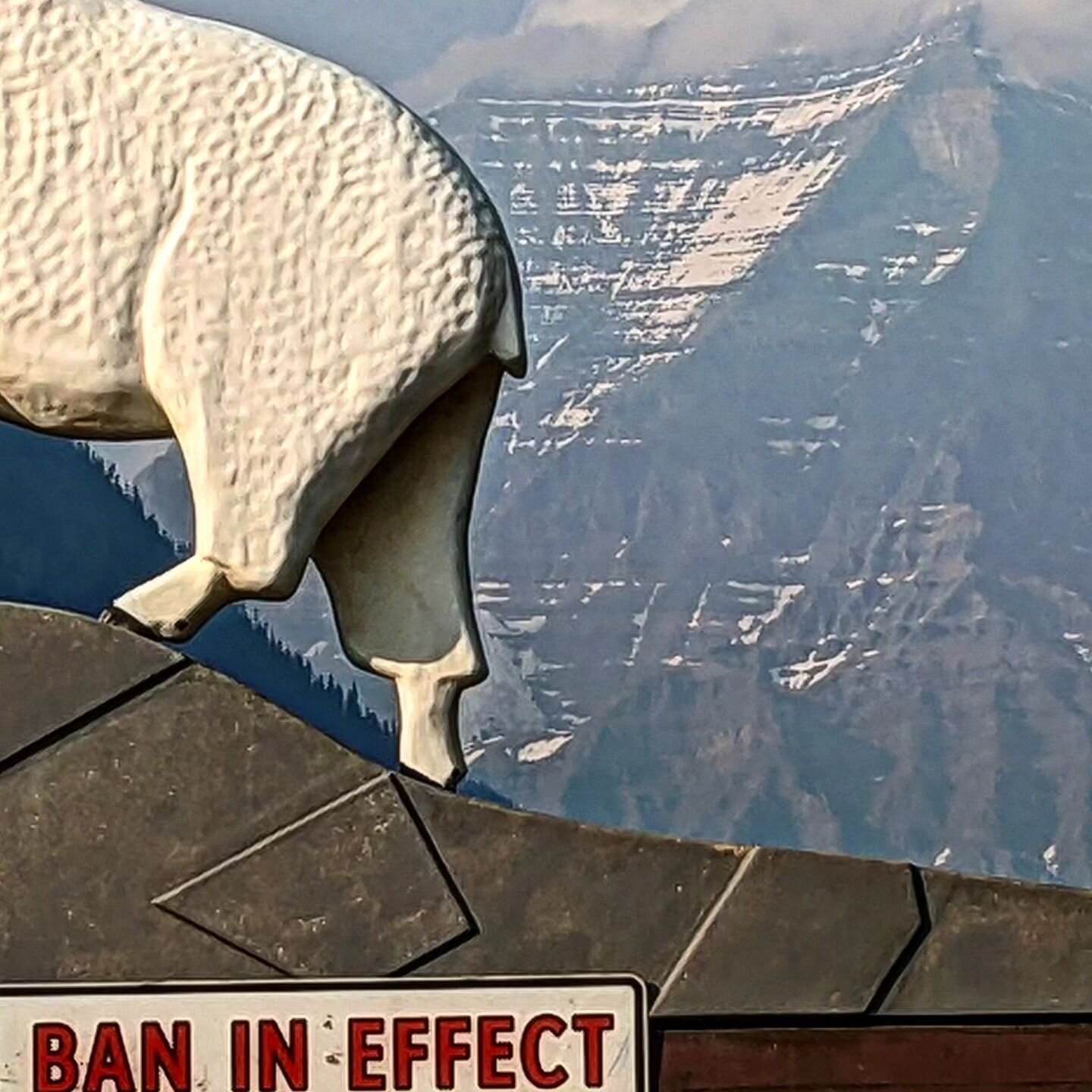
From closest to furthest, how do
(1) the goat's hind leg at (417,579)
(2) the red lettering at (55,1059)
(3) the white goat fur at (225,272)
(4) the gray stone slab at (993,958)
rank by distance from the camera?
1. (2) the red lettering at (55,1059)
2. (4) the gray stone slab at (993,958)
3. (3) the white goat fur at (225,272)
4. (1) the goat's hind leg at (417,579)

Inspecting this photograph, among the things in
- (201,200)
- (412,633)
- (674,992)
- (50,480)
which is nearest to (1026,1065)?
(674,992)

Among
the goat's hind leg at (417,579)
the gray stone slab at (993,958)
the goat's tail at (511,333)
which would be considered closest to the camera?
the gray stone slab at (993,958)

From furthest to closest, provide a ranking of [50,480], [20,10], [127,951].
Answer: [50,480] → [20,10] → [127,951]

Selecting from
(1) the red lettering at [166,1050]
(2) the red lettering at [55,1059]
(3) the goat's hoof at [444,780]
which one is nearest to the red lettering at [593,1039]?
(3) the goat's hoof at [444,780]

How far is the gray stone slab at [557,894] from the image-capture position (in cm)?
394

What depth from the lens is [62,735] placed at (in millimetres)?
3941

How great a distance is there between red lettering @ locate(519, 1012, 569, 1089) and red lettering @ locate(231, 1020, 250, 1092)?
364 millimetres

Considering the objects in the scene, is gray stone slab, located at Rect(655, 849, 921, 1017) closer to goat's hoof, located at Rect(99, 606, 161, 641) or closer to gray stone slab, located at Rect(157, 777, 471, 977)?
gray stone slab, located at Rect(157, 777, 471, 977)

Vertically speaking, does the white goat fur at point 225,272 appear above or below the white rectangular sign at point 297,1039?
above

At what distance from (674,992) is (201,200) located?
1.29 metres

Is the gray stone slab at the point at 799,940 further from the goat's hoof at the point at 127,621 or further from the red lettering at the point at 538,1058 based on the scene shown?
the goat's hoof at the point at 127,621

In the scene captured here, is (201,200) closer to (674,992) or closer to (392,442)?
(392,442)

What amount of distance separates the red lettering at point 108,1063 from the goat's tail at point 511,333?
3.65 ft

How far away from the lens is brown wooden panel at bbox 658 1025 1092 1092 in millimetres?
3939
